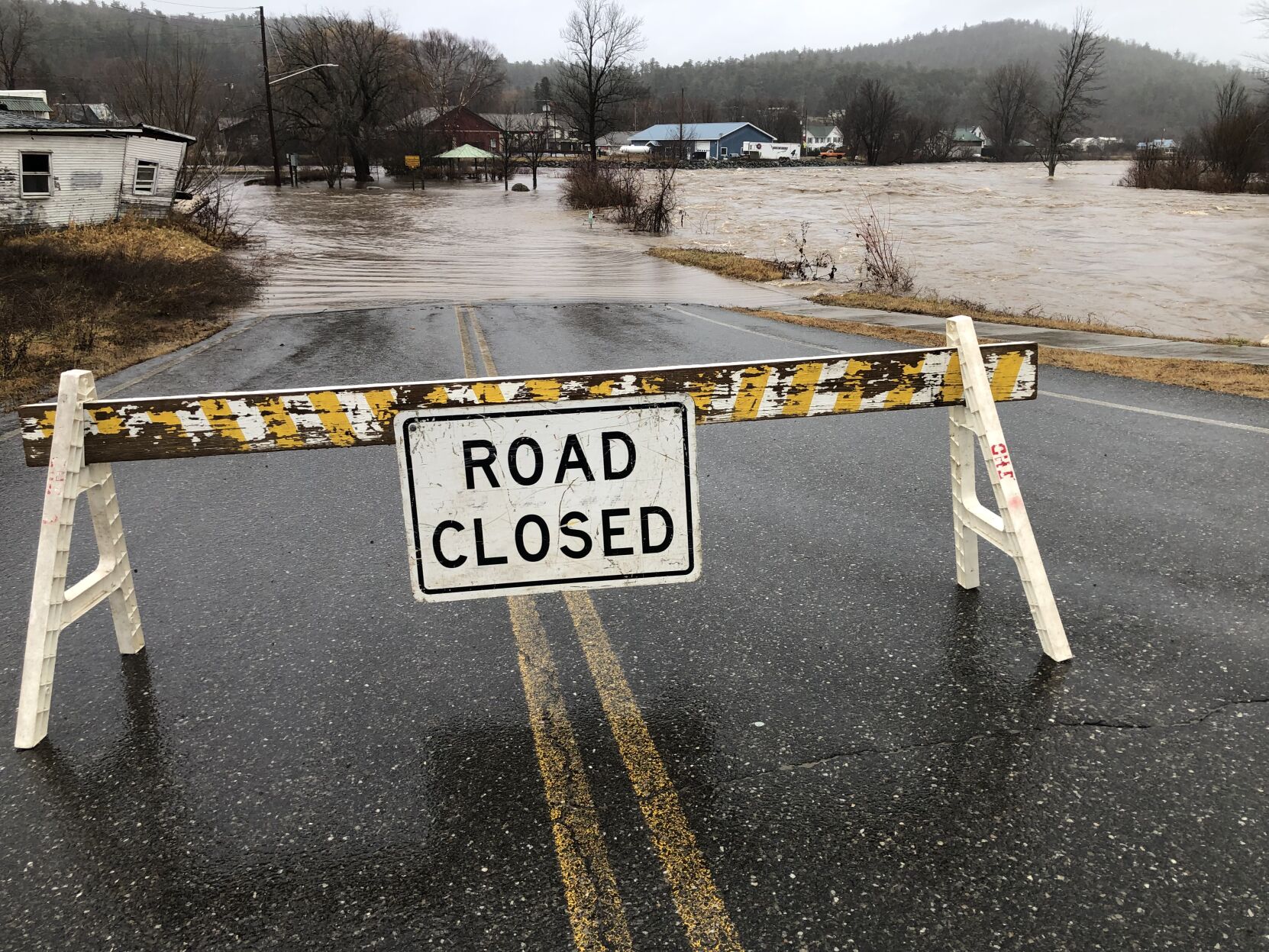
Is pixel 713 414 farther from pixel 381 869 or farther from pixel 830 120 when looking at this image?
pixel 830 120

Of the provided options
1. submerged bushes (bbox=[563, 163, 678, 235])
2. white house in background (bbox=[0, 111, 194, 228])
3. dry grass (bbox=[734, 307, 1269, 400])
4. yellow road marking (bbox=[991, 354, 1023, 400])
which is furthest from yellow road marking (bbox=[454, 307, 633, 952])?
submerged bushes (bbox=[563, 163, 678, 235])

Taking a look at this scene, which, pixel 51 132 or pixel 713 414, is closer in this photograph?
pixel 713 414

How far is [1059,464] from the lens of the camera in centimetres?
660

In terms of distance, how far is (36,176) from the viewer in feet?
87.4

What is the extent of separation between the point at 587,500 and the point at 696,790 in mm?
1161

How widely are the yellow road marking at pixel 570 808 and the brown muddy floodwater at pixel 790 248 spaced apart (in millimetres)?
15471

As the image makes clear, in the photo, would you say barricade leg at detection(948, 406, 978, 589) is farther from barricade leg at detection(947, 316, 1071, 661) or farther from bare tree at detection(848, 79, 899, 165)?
bare tree at detection(848, 79, 899, 165)

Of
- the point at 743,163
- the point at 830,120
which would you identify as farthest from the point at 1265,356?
the point at 830,120

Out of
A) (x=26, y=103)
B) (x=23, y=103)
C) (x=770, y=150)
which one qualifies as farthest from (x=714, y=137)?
(x=23, y=103)

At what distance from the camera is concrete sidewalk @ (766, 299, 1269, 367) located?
11.3 meters

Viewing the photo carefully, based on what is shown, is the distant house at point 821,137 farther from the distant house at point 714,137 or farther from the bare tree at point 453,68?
the bare tree at point 453,68

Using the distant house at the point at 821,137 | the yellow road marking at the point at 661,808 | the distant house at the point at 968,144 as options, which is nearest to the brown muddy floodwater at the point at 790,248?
the yellow road marking at the point at 661,808

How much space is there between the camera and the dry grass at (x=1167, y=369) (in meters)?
9.12

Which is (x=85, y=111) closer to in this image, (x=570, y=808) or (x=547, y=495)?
(x=547, y=495)
